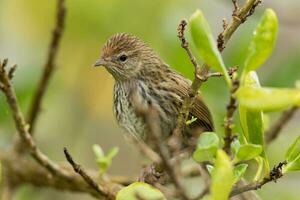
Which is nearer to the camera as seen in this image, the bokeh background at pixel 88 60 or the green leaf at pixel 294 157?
the green leaf at pixel 294 157

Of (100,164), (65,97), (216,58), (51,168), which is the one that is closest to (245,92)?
(216,58)

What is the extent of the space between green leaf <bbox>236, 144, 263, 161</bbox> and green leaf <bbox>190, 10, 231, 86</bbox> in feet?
0.70

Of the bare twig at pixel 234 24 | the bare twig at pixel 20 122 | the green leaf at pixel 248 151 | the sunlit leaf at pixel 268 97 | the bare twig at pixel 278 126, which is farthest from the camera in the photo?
the bare twig at pixel 278 126

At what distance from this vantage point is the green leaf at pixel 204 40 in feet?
7.01

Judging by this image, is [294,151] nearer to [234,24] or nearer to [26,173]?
[234,24]

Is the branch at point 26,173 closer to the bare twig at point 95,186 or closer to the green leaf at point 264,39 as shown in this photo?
the bare twig at point 95,186

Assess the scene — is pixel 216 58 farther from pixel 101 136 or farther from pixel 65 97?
pixel 101 136

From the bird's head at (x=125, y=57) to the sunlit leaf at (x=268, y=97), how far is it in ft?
8.33

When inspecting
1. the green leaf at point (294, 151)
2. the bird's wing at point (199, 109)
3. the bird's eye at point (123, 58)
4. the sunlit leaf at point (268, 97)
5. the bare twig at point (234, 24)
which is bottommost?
the bird's wing at point (199, 109)

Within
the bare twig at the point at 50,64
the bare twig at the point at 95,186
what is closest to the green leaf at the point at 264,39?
the bare twig at the point at 95,186

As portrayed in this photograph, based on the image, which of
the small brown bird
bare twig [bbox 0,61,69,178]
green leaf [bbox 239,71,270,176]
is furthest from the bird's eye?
green leaf [bbox 239,71,270,176]

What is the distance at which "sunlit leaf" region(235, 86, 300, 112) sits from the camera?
6.57ft

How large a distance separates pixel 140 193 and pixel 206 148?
224mm

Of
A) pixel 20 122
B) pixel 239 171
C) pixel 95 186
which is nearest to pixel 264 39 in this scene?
pixel 239 171
